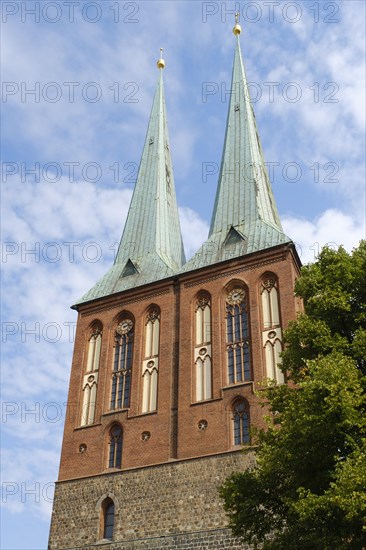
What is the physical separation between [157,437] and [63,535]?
4.45 metres

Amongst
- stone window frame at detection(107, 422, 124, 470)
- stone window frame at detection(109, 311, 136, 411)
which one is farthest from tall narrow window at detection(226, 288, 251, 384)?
stone window frame at detection(107, 422, 124, 470)

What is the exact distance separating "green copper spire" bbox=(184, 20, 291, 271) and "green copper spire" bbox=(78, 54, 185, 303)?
2.36 m

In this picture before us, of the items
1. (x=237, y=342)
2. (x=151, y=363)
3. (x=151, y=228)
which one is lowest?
(x=151, y=363)

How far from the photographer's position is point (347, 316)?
13164 millimetres

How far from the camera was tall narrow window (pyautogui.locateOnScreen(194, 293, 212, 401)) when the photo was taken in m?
22.9

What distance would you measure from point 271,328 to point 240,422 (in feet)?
11.8

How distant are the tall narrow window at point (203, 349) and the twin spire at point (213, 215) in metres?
1.81

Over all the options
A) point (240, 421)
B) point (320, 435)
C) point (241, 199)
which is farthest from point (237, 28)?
point (320, 435)

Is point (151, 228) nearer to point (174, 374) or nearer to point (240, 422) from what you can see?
point (174, 374)

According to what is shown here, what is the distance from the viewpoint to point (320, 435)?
1148 centimetres

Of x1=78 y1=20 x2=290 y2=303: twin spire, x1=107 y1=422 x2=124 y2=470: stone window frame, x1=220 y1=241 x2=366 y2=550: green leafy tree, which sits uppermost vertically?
x1=78 y1=20 x2=290 y2=303: twin spire

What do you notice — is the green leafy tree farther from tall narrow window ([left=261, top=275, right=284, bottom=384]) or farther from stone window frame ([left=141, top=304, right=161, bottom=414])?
stone window frame ([left=141, top=304, right=161, bottom=414])

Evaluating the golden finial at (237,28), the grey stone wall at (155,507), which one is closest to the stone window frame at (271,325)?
the grey stone wall at (155,507)

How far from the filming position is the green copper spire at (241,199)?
2589 centimetres
